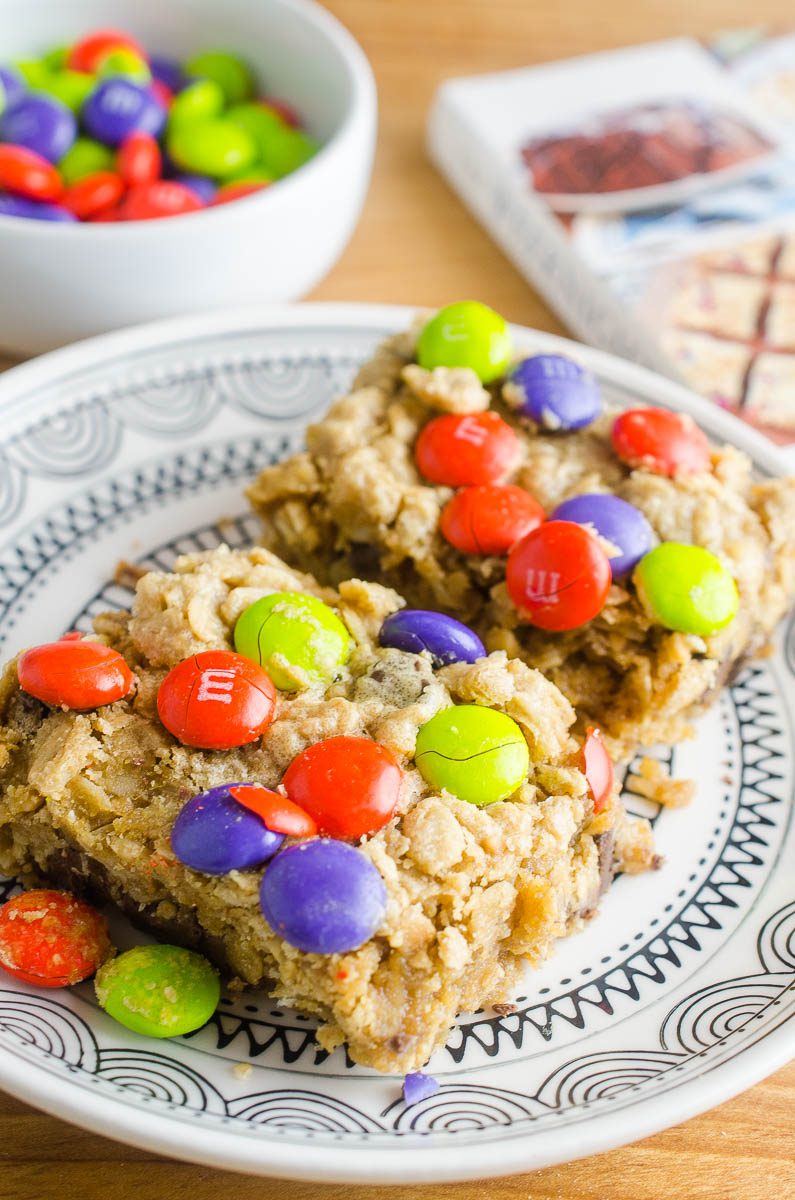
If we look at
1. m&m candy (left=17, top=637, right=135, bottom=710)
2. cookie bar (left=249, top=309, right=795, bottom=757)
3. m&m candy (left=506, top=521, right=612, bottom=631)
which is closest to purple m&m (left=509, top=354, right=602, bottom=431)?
cookie bar (left=249, top=309, right=795, bottom=757)

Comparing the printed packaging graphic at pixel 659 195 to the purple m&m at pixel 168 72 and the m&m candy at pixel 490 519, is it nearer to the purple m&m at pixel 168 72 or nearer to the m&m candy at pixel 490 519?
the purple m&m at pixel 168 72

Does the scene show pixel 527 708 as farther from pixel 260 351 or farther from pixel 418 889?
pixel 260 351

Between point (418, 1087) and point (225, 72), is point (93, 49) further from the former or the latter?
point (418, 1087)

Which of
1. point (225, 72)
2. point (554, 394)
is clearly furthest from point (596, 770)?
point (225, 72)

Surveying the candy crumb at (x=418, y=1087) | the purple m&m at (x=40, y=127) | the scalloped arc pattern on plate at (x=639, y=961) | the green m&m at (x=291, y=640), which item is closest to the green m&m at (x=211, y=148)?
the purple m&m at (x=40, y=127)

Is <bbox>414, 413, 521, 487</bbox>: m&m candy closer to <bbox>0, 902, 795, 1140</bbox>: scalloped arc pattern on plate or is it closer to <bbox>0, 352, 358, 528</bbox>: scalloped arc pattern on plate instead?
<bbox>0, 352, 358, 528</bbox>: scalloped arc pattern on plate
